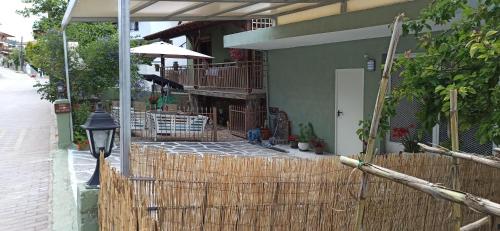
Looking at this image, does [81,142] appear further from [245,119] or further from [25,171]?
[245,119]

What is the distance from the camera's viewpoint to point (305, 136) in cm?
1140

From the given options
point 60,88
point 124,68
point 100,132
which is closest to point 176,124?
point 60,88

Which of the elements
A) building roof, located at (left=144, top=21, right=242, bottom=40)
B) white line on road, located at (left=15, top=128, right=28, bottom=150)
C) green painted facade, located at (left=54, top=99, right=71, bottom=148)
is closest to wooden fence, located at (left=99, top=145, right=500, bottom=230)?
green painted facade, located at (left=54, top=99, right=71, bottom=148)

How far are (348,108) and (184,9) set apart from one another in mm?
4302

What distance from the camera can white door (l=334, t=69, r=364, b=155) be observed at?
10.2 metres

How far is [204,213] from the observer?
3.42 m

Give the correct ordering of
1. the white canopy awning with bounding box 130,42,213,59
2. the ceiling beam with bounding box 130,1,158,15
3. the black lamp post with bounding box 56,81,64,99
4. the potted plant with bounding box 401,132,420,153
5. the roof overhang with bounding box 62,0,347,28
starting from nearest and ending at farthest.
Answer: the roof overhang with bounding box 62,0,347,28, the ceiling beam with bounding box 130,1,158,15, the potted plant with bounding box 401,132,420,153, the black lamp post with bounding box 56,81,64,99, the white canopy awning with bounding box 130,42,213,59

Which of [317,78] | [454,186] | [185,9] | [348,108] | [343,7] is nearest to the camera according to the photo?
[454,186]

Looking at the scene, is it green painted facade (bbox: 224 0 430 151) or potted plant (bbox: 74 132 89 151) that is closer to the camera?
green painted facade (bbox: 224 0 430 151)

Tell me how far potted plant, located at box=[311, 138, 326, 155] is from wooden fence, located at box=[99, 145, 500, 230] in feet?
21.5

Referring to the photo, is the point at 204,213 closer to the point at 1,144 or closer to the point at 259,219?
the point at 259,219

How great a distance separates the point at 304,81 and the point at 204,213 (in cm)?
880

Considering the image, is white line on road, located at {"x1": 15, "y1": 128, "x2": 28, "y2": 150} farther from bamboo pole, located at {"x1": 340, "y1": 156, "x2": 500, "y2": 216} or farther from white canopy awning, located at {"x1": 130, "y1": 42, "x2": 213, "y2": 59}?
bamboo pole, located at {"x1": 340, "y1": 156, "x2": 500, "y2": 216}

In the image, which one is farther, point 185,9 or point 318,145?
point 318,145
